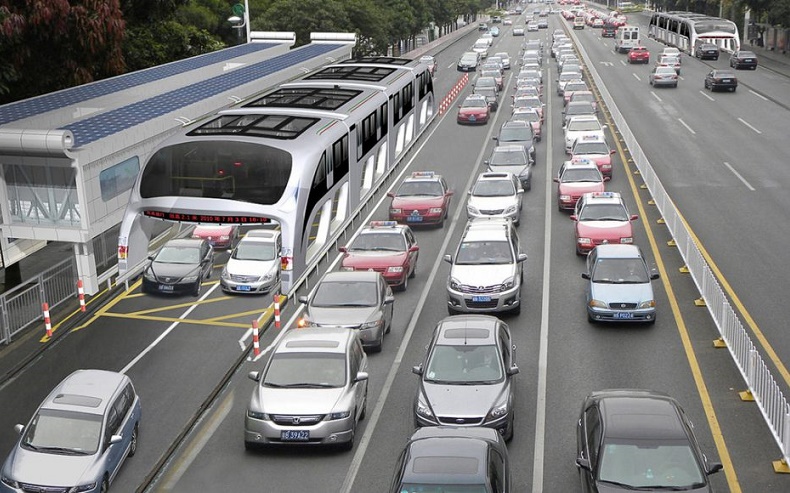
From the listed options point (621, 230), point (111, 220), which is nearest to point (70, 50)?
point (111, 220)

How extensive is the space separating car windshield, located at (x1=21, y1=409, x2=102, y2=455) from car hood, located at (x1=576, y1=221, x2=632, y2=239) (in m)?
16.8

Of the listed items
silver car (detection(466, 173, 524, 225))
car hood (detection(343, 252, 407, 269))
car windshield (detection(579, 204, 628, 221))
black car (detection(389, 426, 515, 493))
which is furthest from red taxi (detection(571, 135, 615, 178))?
black car (detection(389, 426, 515, 493))

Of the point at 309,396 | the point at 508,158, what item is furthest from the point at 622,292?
the point at 508,158

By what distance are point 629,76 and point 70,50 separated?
175 ft

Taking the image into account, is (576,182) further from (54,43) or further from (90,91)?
(54,43)

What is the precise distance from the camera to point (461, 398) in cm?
1794

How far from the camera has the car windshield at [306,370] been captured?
18281 millimetres

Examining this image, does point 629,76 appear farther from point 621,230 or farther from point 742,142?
Answer: point 621,230

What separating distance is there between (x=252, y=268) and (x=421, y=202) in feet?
25.2

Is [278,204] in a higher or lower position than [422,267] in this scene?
higher

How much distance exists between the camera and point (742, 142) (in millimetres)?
47812

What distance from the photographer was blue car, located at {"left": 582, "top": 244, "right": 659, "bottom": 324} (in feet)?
78.3

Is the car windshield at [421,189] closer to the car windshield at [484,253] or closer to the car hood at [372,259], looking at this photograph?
the car hood at [372,259]

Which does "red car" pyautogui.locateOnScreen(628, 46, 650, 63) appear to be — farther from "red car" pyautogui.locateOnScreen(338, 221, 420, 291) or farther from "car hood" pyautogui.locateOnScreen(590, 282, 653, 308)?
"car hood" pyautogui.locateOnScreen(590, 282, 653, 308)
